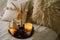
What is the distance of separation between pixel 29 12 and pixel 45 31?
448 mm

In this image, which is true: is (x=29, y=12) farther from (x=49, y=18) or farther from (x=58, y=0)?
(x=58, y=0)

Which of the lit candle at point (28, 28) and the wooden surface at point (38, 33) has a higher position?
the lit candle at point (28, 28)

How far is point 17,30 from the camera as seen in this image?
65.4 inches

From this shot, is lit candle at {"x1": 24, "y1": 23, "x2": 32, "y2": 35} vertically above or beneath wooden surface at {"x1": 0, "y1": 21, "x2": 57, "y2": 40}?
above

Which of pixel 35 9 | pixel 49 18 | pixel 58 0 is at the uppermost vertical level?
pixel 58 0

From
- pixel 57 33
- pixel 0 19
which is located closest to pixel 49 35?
pixel 57 33

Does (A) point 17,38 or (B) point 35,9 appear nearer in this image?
(A) point 17,38

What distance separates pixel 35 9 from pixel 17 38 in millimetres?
535

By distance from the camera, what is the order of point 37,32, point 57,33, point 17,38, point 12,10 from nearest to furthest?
point 17,38, point 37,32, point 57,33, point 12,10

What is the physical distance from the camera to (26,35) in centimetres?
164

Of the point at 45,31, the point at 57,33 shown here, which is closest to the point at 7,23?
the point at 45,31

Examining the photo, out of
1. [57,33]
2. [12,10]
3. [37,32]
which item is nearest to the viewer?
[37,32]

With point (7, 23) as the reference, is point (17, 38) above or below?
below

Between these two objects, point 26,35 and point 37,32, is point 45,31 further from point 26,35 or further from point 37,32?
point 26,35
